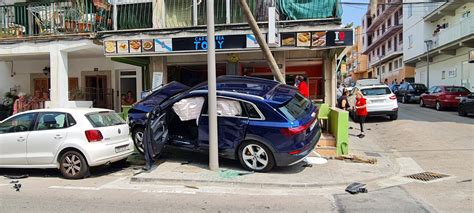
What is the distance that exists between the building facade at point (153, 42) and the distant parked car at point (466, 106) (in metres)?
8.24

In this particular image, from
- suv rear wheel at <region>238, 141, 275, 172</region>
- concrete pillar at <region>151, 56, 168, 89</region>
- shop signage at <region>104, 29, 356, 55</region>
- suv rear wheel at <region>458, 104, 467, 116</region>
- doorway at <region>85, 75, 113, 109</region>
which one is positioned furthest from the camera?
suv rear wheel at <region>458, 104, 467, 116</region>

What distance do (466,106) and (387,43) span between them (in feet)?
132

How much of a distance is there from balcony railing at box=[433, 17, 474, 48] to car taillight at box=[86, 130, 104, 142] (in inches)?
926

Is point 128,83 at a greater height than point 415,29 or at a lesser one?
lesser

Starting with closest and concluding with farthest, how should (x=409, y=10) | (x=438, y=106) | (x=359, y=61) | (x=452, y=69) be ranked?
1. (x=438, y=106)
2. (x=452, y=69)
3. (x=409, y=10)
4. (x=359, y=61)

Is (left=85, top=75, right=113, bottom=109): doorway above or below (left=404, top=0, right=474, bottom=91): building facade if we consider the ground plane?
below

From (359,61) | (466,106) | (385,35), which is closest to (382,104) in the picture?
(466,106)

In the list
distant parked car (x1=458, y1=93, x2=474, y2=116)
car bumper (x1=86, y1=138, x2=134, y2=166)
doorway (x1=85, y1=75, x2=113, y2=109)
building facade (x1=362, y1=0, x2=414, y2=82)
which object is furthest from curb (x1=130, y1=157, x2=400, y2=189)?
building facade (x1=362, y1=0, x2=414, y2=82)

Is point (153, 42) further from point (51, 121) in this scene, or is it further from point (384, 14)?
point (384, 14)

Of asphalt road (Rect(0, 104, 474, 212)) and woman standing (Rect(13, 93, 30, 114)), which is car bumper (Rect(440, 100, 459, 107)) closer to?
asphalt road (Rect(0, 104, 474, 212))

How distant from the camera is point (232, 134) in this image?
8.67 meters

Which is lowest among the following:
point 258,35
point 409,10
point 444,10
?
point 258,35

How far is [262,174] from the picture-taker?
830cm

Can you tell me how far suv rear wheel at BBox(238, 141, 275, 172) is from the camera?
837 cm
